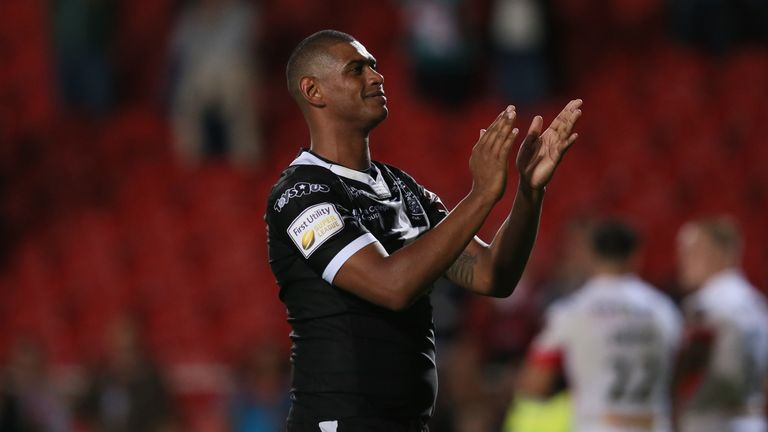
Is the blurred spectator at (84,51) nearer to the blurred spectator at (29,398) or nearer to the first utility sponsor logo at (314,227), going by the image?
the blurred spectator at (29,398)

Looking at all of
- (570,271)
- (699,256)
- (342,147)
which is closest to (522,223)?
(342,147)

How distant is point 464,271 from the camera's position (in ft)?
11.3

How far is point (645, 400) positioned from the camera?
17.7 feet

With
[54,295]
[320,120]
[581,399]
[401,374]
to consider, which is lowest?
[54,295]

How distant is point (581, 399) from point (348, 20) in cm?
626

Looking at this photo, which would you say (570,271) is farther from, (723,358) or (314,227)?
(314,227)

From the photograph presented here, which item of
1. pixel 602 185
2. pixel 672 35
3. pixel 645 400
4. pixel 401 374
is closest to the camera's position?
pixel 401 374

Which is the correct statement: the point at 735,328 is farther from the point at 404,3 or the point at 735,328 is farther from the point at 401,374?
the point at 404,3

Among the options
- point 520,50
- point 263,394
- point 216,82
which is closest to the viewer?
point 263,394

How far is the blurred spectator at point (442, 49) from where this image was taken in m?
9.90

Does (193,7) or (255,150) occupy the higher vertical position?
(193,7)

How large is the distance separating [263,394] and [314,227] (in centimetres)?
525

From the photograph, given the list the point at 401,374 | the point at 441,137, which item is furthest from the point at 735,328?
the point at 441,137

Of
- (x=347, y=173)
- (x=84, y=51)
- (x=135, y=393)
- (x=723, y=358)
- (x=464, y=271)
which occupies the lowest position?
(x=135, y=393)
